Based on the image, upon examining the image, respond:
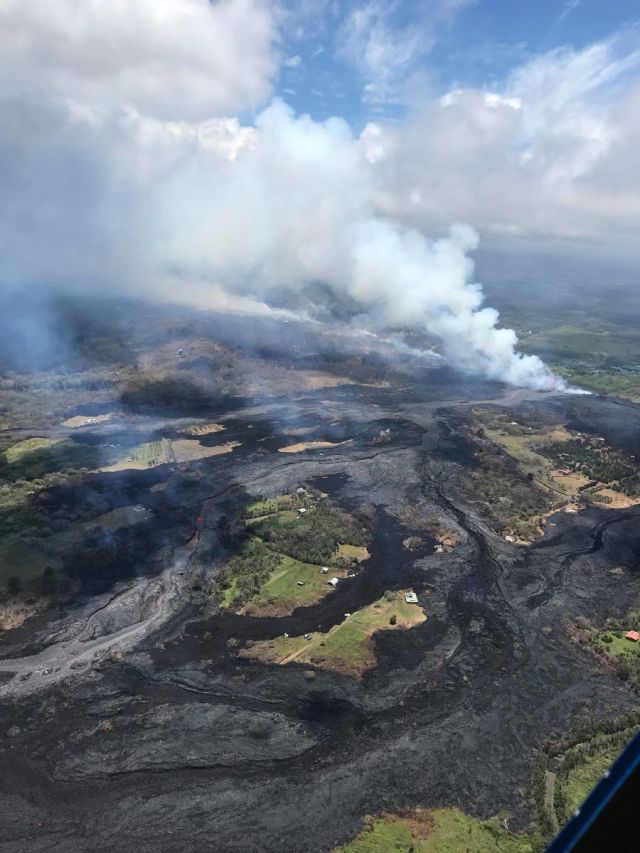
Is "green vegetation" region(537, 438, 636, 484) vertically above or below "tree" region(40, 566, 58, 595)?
above

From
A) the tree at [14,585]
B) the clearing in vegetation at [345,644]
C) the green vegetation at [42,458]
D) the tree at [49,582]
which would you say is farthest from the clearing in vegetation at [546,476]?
the green vegetation at [42,458]

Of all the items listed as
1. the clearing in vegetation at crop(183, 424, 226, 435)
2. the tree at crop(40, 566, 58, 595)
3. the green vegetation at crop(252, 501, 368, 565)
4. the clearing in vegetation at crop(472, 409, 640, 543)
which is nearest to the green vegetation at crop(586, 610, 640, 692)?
the clearing in vegetation at crop(472, 409, 640, 543)

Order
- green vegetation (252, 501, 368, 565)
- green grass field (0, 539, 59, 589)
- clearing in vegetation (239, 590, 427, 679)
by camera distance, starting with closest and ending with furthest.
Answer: clearing in vegetation (239, 590, 427, 679), green grass field (0, 539, 59, 589), green vegetation (252, 501, 368, 565)

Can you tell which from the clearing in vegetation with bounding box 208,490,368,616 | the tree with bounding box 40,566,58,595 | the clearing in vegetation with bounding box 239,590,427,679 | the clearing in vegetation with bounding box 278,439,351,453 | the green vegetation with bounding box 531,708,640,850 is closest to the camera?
the green vegetation with bounding box 531,708,640,850

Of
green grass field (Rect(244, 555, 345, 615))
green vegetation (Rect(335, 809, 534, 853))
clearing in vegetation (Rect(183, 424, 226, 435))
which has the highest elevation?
clearing in vegetation (Rect(183, 424, 226, 435))

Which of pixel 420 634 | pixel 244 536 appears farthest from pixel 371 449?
pixel 420 634

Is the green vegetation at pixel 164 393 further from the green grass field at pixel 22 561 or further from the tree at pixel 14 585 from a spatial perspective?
the tree at pixel 14 585

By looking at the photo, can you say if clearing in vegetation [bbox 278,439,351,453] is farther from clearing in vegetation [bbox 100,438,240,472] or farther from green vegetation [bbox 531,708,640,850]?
green vegetation [bbox 531,708,640,850]

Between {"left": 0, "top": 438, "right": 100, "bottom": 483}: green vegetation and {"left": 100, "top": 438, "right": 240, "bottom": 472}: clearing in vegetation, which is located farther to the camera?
{"left": 100, "top": 438, "right": 240, "bottom": 472}: clearing in vegetation

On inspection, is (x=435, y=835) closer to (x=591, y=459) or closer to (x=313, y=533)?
(x=313, y=533)
